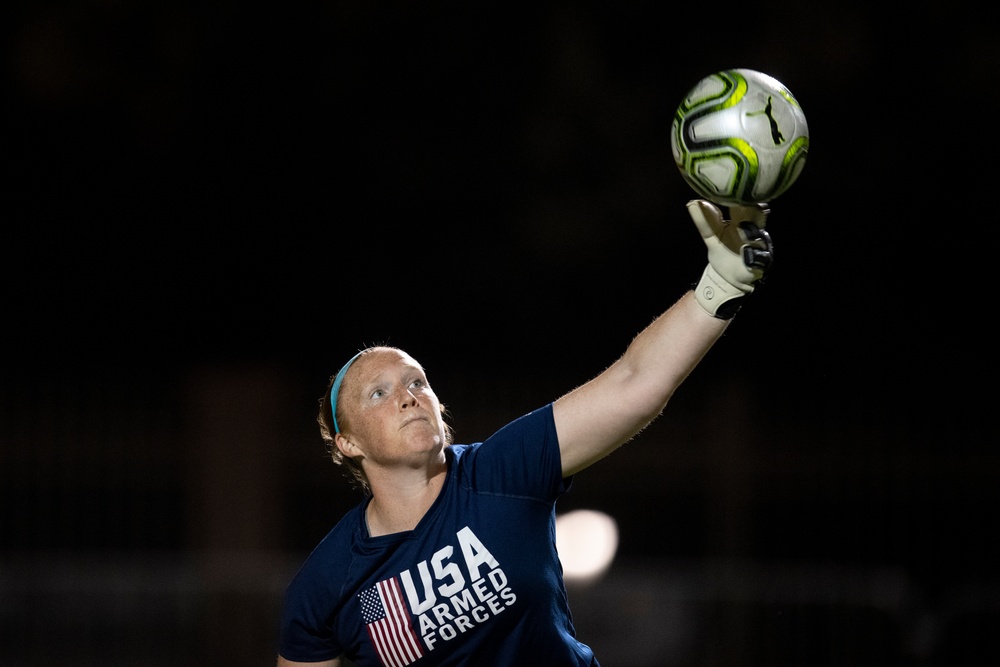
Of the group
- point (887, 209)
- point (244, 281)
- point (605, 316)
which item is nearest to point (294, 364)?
point (244, 281)

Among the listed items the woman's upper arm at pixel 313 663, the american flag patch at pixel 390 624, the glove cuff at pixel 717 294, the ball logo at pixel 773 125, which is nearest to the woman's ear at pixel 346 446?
the american flag patch at pixel 390 624

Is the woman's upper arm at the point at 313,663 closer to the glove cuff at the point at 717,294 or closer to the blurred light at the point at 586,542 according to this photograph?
the glove cuff at the point at 717,294

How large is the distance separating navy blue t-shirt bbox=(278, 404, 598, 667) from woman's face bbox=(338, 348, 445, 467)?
0.16 meters

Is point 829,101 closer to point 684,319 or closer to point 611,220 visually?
point 611,220

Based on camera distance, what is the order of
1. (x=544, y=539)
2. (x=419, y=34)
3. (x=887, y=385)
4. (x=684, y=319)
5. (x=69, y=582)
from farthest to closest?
(x=419, y=34) → (x=887, y=385) → (x=69, y=582) → (x=544, y=539) → (x=684, y=319)

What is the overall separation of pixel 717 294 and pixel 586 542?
5728mm

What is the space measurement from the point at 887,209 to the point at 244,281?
20.4 ft

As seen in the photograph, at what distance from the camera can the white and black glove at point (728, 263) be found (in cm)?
326

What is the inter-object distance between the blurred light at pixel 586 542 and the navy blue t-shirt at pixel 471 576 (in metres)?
4.31

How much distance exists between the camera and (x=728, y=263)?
3.27 meters

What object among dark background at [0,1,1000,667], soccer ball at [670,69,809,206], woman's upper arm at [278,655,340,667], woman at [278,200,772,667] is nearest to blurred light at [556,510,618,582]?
dark background at [0,1,1000,667]

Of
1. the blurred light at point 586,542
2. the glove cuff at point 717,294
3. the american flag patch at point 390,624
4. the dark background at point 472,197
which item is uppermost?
the dark background at point 472,197

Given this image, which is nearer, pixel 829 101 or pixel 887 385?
pixel 887 385

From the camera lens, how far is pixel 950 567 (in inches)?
339
